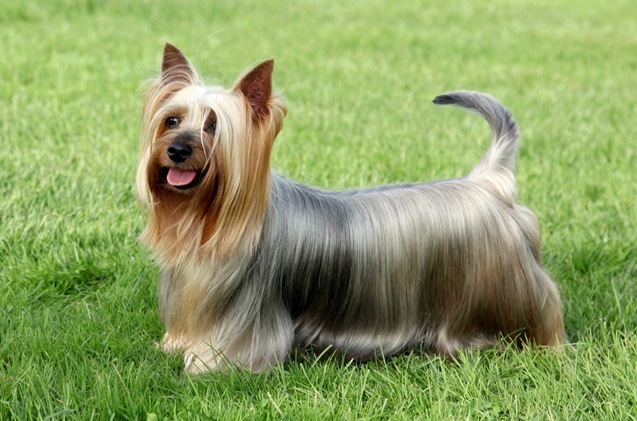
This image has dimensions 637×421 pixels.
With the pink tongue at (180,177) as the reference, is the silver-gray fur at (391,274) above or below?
below

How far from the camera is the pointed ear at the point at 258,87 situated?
3463 mm

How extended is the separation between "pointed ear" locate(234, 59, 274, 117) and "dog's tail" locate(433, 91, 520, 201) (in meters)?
1.15

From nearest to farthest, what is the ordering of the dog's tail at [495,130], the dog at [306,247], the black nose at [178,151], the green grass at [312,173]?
1. the black nose at [178,151]
2. the dog at [306,247]
3. the green grass at [312,173]
4. the dog's tail at [495,130]

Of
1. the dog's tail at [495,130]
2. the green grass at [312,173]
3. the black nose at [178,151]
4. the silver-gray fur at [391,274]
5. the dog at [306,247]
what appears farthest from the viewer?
the dog's tail at [495,130]

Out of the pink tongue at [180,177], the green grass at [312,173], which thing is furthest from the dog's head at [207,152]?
the green grass at [312,173]

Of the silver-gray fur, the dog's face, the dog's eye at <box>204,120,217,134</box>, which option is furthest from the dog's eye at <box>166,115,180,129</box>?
the silver-gray fur

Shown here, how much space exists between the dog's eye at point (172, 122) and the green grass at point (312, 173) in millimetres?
1129

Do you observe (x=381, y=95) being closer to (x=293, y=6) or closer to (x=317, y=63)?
(x=317, y=63)

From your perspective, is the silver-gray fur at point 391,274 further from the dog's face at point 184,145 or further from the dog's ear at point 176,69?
the dog's ear at point 176,69

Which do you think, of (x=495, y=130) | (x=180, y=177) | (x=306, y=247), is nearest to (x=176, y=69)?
(x=180, y=177)

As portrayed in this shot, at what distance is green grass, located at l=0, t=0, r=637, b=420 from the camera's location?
145 inches

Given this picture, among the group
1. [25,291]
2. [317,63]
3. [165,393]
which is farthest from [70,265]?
[317,63]

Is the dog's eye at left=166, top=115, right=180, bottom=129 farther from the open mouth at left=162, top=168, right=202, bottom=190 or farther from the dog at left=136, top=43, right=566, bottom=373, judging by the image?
the open mouth at left=162, top=168, right=202, bottom=190

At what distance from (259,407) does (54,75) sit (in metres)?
6.49
